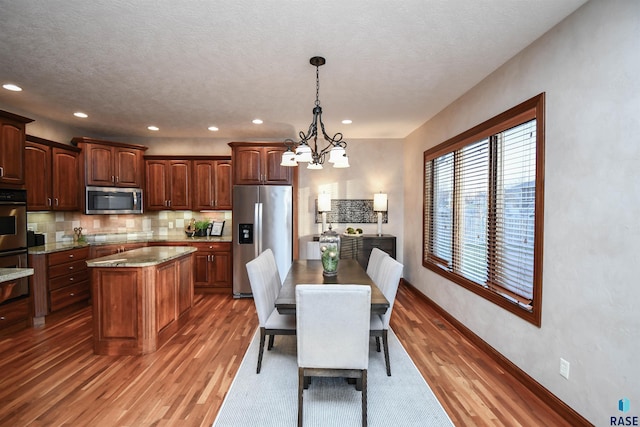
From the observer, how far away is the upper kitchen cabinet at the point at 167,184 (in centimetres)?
516

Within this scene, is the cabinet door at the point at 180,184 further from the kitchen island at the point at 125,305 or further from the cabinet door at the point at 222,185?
the kitchen island at the point at 125,305

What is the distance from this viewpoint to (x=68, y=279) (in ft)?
Answer: 12.9

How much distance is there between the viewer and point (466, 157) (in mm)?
3395

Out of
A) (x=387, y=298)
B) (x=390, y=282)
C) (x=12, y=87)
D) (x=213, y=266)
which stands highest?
(x=12, y=87)

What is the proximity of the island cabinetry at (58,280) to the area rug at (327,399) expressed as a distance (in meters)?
2.74

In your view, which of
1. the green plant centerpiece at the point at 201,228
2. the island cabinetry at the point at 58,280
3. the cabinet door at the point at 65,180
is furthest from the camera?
the green plant centerpiece at the point at 201,228

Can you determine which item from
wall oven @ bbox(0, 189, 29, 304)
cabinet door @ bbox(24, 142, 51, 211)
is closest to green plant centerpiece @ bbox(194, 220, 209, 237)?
cabinet door @ bbox(24, 142, 51, 211)

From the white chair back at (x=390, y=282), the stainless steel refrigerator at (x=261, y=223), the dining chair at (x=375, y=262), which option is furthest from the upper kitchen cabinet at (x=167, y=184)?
the white chair back at (x=390, y=282)

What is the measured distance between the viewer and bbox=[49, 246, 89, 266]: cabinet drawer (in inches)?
146

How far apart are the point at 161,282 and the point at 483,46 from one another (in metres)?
3.44

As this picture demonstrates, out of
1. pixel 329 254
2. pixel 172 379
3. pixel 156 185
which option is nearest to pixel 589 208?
pixel 329 254

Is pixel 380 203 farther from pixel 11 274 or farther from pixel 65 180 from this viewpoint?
pixel 65 180

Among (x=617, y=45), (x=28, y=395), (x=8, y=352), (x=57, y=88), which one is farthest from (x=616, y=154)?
(x=8, y=352)

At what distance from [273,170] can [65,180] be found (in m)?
2.85
